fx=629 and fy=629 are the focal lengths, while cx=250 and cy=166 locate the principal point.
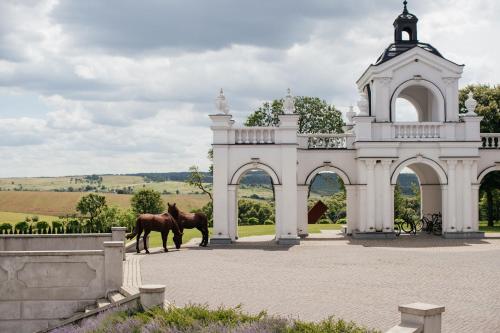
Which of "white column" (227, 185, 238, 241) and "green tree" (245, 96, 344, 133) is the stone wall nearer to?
"white column" (227, 185, 238, 241)

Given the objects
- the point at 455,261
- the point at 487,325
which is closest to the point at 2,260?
the point at 487,325

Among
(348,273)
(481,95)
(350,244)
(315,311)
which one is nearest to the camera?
(315,311)

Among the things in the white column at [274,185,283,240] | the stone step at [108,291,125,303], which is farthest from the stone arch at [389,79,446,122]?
the stone step at [108,291,125,303]

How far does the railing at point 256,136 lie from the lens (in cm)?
3133

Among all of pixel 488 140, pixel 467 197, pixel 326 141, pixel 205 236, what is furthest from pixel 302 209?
pixel 488 140

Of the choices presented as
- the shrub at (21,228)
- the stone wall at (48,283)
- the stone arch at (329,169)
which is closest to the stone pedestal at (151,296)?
the stone wall at (48,283)

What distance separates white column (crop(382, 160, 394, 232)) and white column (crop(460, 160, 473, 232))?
3826 millimetres

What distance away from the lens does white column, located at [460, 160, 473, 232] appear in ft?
108

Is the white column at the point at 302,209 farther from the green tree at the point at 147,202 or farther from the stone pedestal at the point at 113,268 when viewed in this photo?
the green tree at the point at 147,202

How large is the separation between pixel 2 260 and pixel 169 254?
1033 cm

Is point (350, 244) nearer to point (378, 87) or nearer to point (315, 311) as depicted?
point (378, 87)

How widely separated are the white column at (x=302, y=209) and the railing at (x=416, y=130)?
558 cm

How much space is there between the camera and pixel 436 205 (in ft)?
Result: 122

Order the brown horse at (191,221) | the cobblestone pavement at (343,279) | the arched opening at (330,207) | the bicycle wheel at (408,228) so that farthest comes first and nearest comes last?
the arched opening at (330,207), the bicycle wheel at (408,228), the brown horse at (191,221), the cobblestone pavement at (343,279)
